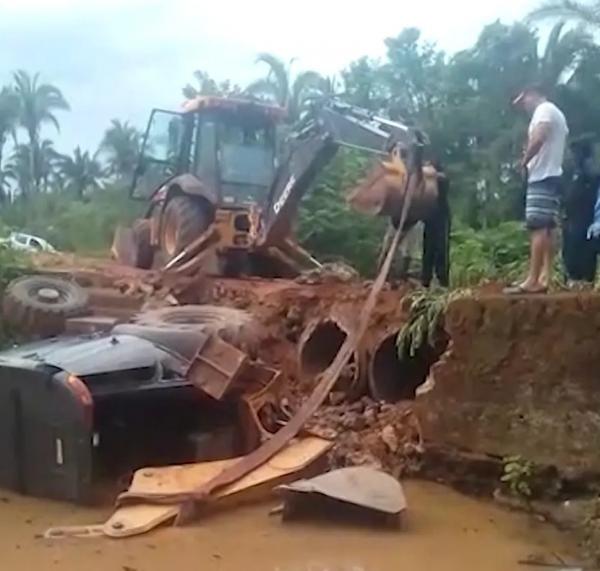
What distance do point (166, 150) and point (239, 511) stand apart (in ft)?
27.2

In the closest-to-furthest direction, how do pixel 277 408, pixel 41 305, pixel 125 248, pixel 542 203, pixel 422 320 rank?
pixel 542 203
pixel 277 408
pixel 422 320
pixel 41 305
pixel 125 248

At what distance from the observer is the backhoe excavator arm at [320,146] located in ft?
32.2

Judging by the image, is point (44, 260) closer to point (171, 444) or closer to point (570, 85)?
point (171, 444)

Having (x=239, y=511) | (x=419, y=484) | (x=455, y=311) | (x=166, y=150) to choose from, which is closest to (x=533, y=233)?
(x=455, y=311)

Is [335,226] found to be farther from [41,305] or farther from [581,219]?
[581,219]

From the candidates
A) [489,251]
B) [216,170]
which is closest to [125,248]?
[216,170]

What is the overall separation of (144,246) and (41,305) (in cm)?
422

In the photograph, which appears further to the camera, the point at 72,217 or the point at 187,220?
the point at 72,217

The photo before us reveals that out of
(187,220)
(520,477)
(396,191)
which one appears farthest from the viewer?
(187,220)

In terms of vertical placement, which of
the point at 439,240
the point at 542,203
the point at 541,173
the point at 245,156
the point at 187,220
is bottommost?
the point at 439,240

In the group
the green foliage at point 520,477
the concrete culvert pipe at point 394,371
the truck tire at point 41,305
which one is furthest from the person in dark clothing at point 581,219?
the truck tire at point 41,305

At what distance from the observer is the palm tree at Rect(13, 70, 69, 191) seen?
34.7 meters

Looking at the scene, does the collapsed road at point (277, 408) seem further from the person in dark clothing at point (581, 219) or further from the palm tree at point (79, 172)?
the palm tree at point (79, 172)

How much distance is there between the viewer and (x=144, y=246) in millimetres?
14727
